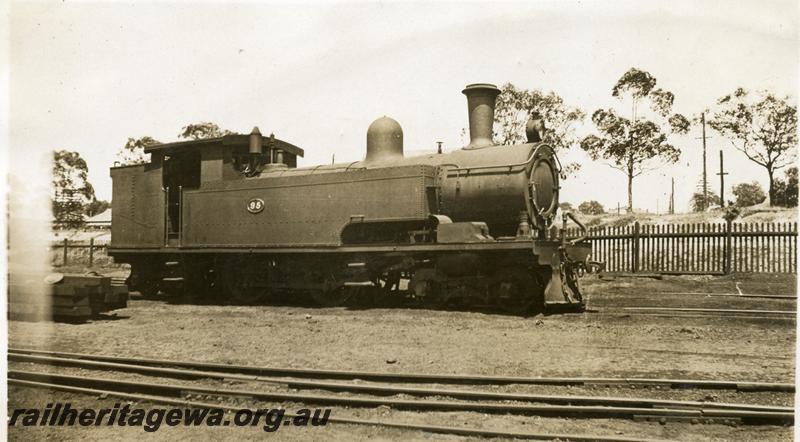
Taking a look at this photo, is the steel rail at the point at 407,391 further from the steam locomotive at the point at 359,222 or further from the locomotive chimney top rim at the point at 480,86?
the locomotive chimney top rim at the point at 480,86

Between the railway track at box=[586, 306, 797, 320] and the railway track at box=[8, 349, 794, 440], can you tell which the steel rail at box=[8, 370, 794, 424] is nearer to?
the railway track at box=[8, 349, 794, 440]

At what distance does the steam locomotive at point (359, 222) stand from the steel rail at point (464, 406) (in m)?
4.23

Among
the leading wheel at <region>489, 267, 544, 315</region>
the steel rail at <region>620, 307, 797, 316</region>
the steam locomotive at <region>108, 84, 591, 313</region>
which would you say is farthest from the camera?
the steam locomotive at <region>108, 84, 591, 313</region>

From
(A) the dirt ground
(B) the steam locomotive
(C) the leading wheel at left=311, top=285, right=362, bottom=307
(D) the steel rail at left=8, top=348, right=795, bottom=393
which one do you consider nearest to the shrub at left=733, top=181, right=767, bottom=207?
(A) the dirt ground

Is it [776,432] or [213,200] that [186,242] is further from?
[776,432]

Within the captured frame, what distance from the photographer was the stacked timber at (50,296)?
29.2ft

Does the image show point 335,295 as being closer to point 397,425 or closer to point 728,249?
point 397,425

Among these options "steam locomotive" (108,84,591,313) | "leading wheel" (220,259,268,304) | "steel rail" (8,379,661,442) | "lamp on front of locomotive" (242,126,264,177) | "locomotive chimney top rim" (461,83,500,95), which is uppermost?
"locomotive chimney top rim" (461,83,500,95)

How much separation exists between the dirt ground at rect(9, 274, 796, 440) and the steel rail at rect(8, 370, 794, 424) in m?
A: 0.08

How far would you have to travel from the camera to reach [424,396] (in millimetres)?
4887

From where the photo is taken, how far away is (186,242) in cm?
1168

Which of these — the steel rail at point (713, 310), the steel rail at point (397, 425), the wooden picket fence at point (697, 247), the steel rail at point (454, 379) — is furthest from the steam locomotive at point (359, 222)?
the wooden picket fence at point (697, 247)

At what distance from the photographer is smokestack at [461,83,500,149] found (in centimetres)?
988

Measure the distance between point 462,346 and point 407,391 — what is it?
6.04 feet
